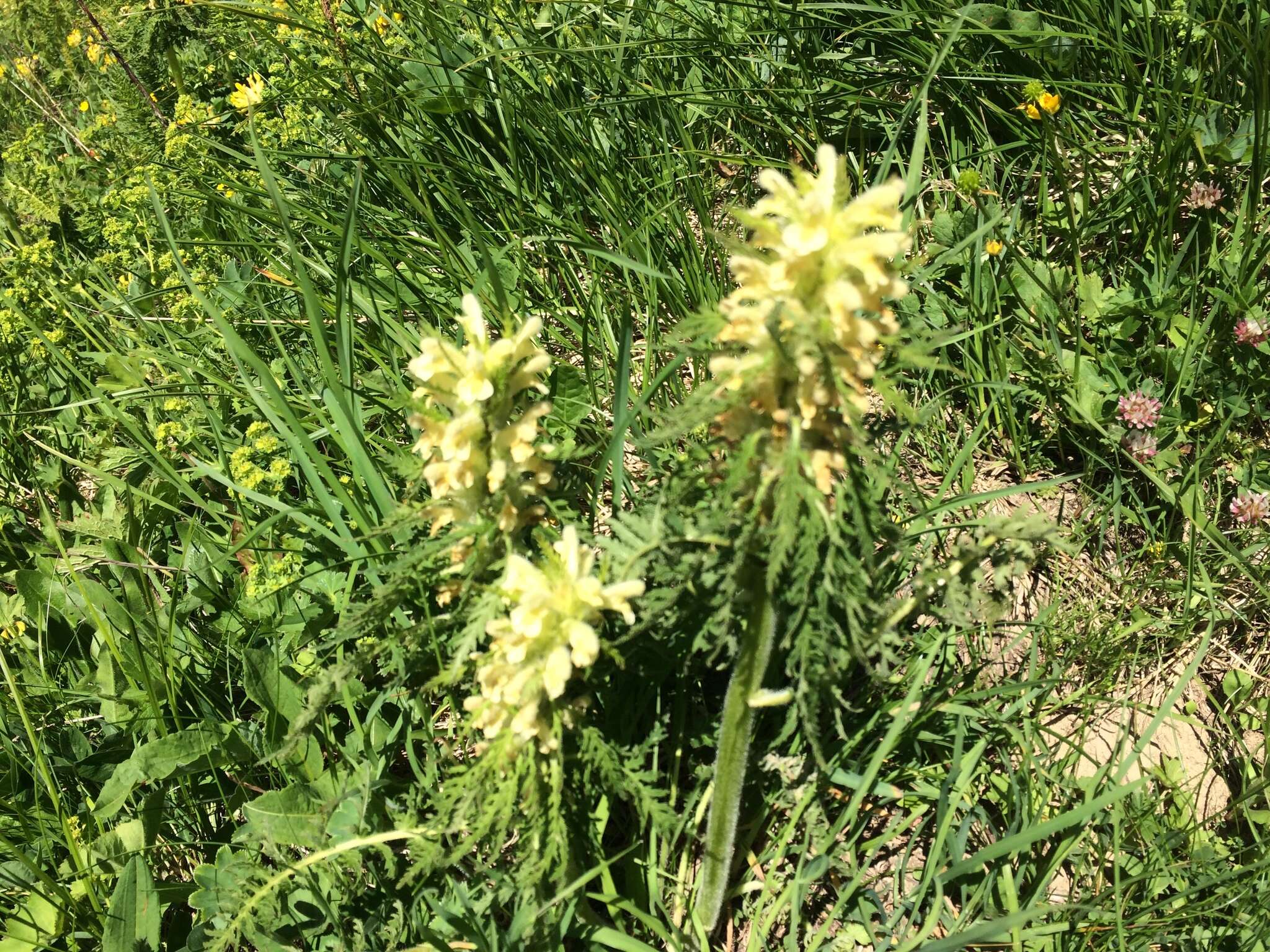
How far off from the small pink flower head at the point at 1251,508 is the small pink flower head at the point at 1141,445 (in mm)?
206

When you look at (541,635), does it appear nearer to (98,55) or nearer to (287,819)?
(287,819)

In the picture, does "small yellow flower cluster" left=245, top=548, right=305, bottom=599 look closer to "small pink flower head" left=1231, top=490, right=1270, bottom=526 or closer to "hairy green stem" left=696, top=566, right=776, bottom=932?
"hairy green stem" left=696, top=566, right=776, bottom=932

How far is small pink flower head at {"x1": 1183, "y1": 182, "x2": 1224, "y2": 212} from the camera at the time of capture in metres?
2.42

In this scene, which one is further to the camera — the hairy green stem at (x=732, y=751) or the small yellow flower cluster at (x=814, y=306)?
the hairy green stem at (x=732, y=751)

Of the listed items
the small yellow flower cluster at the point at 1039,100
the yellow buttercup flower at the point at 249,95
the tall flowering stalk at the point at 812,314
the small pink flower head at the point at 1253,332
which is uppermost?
the yellow buttercup flower at the point at 249,95

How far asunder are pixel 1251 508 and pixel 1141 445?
0.85 ft

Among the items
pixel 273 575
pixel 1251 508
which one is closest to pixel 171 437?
pixel 273 575

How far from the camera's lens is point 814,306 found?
44.9 inches

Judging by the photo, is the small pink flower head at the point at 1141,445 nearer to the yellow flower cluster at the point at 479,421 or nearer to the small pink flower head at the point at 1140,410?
the small pink flower head at the point at 1140,410

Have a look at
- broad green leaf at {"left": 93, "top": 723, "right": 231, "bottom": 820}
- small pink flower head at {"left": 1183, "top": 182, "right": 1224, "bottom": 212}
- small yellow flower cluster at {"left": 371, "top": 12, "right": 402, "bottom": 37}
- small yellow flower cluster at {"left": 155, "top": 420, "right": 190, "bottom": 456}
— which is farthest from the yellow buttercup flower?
small pink flower head at {"left": 1183, "top": 182, "right": 1224, "bottom": 212}

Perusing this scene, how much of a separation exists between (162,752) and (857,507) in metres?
1.50

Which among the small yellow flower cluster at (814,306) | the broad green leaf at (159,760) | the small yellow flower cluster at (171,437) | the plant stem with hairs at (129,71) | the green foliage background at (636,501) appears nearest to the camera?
the small yellow flower cluster at (814,306)

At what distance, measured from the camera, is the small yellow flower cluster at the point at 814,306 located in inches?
43.3

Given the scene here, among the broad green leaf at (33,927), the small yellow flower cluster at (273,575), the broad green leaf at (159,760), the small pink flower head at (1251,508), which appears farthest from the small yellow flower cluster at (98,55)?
the small pink flower head at (1251,508)
